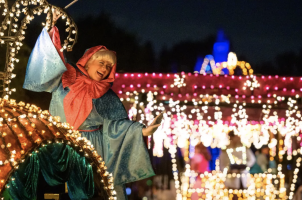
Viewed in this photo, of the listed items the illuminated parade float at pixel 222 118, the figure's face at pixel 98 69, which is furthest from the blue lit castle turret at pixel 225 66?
the figure's face at pixel 98 69

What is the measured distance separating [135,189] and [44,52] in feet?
19.3

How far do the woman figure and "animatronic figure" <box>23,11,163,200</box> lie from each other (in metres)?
5.11

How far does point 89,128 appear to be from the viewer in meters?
4.28

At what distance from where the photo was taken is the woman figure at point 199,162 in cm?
929

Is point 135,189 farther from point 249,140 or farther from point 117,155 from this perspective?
point 117,155

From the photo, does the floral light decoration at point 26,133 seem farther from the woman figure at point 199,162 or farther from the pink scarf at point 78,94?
the woman figure at point 199,162

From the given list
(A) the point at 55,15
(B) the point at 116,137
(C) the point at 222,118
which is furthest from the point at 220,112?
(A) the point at 55,15

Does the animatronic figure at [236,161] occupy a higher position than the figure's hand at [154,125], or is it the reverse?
the figure's hand at [154,125]

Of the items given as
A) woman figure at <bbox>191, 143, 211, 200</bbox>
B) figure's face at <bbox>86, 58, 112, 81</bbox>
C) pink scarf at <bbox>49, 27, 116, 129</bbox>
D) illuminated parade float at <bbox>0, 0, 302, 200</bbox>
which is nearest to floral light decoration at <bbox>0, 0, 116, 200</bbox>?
pink scarf at <bbox>49, 27, 116, 129</bbox>

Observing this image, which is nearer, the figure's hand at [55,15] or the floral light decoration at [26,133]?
the floral light decoration at [26,133]

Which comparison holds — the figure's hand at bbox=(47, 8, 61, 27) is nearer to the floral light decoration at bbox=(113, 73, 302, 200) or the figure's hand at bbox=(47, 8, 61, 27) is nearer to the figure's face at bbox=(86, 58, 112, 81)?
the figure's face at bbox=(86, 58, 112, 81)

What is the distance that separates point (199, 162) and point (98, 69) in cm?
563

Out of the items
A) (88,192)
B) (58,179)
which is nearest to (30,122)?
(58,179)

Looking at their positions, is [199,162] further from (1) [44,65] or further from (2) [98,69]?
(1) [44,65]
